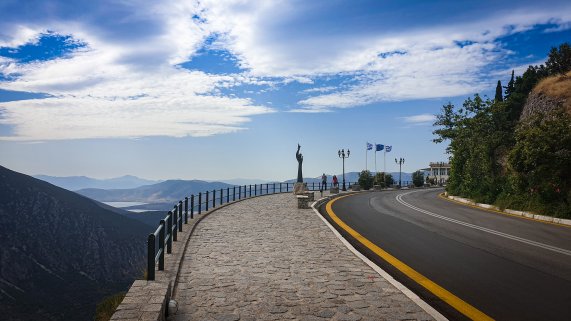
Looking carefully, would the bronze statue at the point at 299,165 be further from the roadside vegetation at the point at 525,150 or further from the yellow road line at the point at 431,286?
→ the yellow road line at the point at 431,286

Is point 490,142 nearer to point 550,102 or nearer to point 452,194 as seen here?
point 452,194

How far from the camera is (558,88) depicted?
3650 centimetres

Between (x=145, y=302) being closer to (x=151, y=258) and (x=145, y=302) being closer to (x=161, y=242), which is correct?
(x=151, y=258)

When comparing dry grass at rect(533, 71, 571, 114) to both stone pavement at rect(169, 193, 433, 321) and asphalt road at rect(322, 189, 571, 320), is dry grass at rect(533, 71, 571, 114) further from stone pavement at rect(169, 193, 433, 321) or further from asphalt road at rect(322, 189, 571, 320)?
stone pavement at rect(169, 193, 433, 321)

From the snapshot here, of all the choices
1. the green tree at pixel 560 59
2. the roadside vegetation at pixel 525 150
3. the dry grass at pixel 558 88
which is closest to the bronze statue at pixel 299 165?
the roadside vegetation at pixel 525 150

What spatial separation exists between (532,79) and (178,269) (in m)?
55.6

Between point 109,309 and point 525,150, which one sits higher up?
point 525,150

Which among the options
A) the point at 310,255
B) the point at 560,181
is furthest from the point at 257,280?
the point at 560,181

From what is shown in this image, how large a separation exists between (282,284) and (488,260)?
4.74 meters

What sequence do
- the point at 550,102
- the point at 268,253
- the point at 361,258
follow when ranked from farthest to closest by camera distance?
the point at 550,102 → the point at 268,253 → the point at 361,258

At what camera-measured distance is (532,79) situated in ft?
174

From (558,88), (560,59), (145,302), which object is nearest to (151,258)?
(145,302)

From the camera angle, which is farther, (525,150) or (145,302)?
(525,150)

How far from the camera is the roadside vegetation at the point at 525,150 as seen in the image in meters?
18.8
